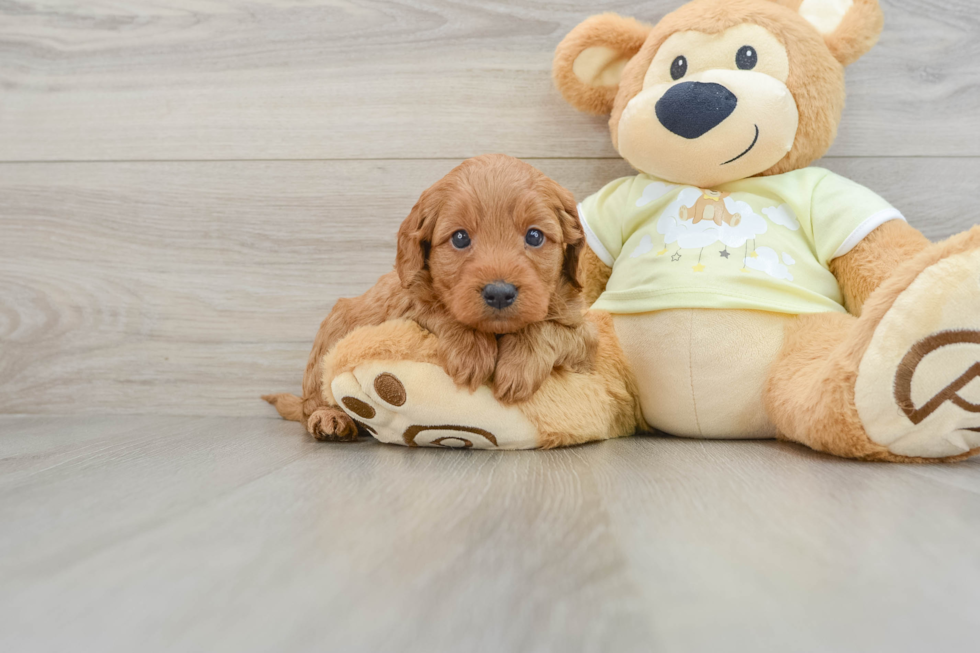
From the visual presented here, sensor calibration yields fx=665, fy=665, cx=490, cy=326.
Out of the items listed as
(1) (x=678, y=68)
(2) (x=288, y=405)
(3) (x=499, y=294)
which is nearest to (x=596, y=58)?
(1) (x=678, y=68)

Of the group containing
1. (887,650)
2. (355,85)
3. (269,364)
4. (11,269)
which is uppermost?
(355,85)

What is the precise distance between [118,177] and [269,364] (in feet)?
1.50

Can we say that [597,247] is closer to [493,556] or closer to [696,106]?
[696,106]

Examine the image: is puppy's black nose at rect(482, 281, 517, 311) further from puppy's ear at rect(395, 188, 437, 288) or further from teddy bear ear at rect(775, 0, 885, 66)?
teddy bear ear at rect(775, 0, 885, 66)

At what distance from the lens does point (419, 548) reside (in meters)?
0.46

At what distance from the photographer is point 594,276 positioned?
1.03 m

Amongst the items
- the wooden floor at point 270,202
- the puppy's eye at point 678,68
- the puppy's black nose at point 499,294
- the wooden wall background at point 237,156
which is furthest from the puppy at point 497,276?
the wooden wall background at point 237,156

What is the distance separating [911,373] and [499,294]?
1.40 feet

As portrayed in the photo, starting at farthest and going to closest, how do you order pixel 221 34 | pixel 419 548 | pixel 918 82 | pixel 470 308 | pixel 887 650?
pixel 221 34 < pixel 918 82 < pixel 470 308 < pixel 419 548 < pixel 887 650

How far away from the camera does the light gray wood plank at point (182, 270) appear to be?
120 cm

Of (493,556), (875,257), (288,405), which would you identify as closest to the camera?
(493,556)

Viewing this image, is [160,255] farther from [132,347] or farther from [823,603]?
[823,603]

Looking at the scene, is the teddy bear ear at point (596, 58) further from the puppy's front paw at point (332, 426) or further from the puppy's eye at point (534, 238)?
the puppy's front paw at point (332, 426)

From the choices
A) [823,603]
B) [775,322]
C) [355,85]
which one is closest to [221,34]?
[355,85]
